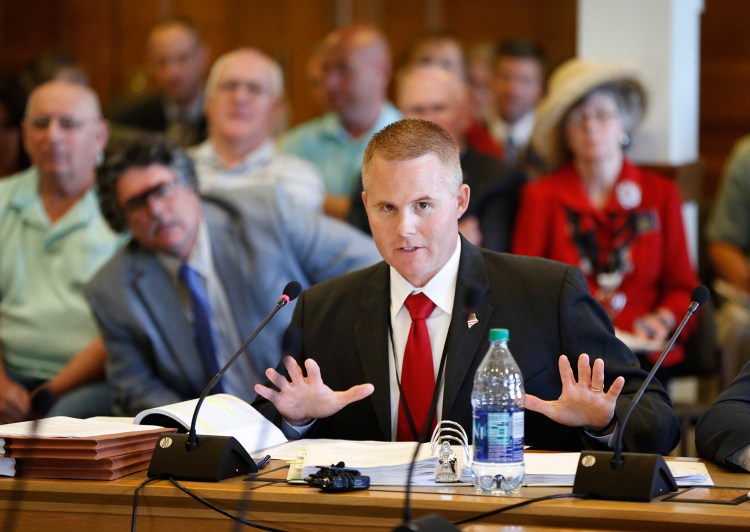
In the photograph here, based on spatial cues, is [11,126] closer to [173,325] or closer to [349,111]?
[349,111]

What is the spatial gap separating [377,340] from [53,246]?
2023 mm

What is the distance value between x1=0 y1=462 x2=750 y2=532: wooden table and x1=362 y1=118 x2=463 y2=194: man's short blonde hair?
0.73 metres

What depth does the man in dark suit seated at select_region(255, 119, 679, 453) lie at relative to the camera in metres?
2.46

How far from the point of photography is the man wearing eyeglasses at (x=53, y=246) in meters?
4.17

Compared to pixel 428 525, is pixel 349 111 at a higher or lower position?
higher

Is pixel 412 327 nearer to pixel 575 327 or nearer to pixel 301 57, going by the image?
pixel 575 327

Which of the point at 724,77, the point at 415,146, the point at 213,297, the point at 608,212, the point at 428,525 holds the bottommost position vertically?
the point at 428,525

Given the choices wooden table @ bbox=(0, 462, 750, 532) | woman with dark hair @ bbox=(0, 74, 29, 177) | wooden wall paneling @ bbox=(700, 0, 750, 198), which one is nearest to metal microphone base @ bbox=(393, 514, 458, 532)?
wooden table @ bbox=(0, 462, 750, 532)

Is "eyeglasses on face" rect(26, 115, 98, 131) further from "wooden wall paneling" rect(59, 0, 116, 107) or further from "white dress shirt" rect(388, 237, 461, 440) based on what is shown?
"wooden wall paneling" rect(59, 0, 116, 107)

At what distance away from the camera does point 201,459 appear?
217cm

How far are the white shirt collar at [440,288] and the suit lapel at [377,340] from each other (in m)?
0.04

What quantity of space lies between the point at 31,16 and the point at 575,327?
6.38 meters

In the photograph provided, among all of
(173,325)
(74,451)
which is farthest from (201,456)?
(173,325)

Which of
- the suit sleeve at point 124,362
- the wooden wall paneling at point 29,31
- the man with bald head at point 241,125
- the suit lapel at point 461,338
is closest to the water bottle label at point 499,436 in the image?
the suit lapel at point 461,338
